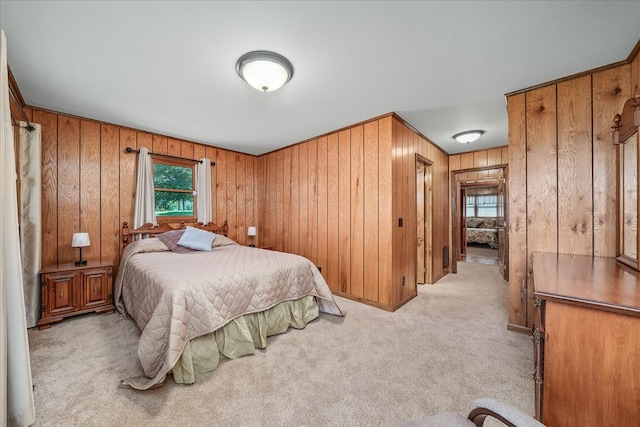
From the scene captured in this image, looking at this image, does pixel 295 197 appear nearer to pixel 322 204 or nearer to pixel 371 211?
pixel 322 204

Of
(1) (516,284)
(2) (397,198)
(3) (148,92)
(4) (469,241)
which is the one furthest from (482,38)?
(4) (469,241)

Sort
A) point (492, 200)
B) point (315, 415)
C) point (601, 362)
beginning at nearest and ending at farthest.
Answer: point (601, 362)
point (315, 415)
point (492, 200)

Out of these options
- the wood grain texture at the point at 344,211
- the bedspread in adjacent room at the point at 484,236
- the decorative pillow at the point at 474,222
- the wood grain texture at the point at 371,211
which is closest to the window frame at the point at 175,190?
the wood grain texture at the point at 344,211

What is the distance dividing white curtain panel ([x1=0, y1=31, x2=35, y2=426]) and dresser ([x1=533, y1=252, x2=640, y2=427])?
103 inches

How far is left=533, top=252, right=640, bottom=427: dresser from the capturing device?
983 millimetres

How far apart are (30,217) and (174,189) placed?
169 cm

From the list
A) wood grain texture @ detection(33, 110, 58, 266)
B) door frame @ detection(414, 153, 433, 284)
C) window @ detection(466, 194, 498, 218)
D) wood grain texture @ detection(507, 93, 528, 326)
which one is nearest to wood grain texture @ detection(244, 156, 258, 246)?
wood grain texture @ detection(33, 110, 58, 266)

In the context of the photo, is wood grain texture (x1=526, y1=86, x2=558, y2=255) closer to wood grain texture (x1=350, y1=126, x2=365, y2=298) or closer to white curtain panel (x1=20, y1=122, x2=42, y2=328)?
wood grain texture (x1=350, y1=126, x2=365, y2=298)

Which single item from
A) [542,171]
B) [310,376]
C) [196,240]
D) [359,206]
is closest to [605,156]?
[542,171]

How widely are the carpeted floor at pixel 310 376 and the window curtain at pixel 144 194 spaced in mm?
1415

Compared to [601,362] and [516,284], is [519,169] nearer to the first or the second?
[516,284]

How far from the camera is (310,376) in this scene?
187cm

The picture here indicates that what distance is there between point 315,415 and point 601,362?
144cm

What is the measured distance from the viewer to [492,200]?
8906 mm
